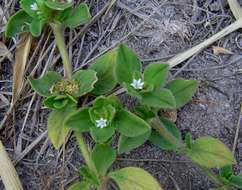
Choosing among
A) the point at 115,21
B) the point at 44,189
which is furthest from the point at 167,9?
the point at 44,189

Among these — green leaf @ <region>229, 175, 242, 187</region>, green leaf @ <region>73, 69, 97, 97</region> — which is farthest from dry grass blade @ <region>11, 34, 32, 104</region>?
green leaf @ <region>229, 175, 242, 187</region>

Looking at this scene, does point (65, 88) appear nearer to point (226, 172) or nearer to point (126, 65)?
point (126, 65)

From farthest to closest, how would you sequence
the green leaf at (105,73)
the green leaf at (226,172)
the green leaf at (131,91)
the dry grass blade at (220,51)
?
1. the dry grass blade at (220,51)
2. the green leaf at (105,73)
3. the green leaf at (226,172)
4. the green leaf at (131,91)

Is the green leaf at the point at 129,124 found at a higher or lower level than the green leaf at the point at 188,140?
higher

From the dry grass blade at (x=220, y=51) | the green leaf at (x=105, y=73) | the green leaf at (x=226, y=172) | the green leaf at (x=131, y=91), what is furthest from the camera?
the dry grass blade at (x=220, y=51)

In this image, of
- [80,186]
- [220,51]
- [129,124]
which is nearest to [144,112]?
[129,124]

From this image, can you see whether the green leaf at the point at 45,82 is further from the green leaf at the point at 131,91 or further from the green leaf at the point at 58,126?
the green leaf at the point at 131,91

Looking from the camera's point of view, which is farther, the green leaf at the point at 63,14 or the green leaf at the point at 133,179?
the green leaf at the point at 63,14

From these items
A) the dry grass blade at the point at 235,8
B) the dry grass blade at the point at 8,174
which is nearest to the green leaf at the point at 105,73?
the dry grass blade at the point at 8,174
